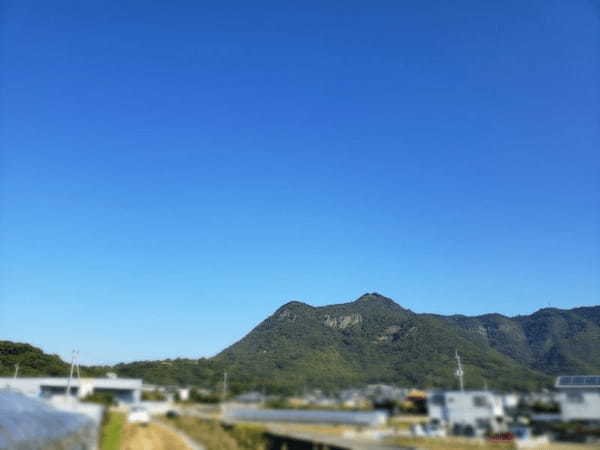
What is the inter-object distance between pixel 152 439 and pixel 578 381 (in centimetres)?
946

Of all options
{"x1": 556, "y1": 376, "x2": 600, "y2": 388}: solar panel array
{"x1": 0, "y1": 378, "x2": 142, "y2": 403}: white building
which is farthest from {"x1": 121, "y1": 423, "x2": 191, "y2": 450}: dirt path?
{"x1": 556, "y1": 376, "x2": 600, "y2": 388}: solar panel array

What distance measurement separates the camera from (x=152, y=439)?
6320mm

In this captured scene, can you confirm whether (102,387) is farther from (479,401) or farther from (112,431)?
(479,401)

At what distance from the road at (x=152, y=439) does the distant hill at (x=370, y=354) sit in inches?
34.0

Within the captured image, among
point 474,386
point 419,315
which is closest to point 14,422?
point 474,386

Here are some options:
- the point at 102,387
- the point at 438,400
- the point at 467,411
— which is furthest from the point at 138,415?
the point at 467,411

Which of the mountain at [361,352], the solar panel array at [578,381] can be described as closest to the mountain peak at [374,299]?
the mountain at [361,352]

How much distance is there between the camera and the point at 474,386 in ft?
22.1

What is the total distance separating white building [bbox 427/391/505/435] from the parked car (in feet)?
14.8

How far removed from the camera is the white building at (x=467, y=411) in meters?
5.83

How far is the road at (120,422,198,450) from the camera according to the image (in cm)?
622

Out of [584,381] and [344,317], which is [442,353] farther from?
[344,317]

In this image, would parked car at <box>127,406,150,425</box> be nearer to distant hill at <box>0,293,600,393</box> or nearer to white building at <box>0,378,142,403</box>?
white building at <box>0,378,142,403</box>

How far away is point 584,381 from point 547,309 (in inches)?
1079
